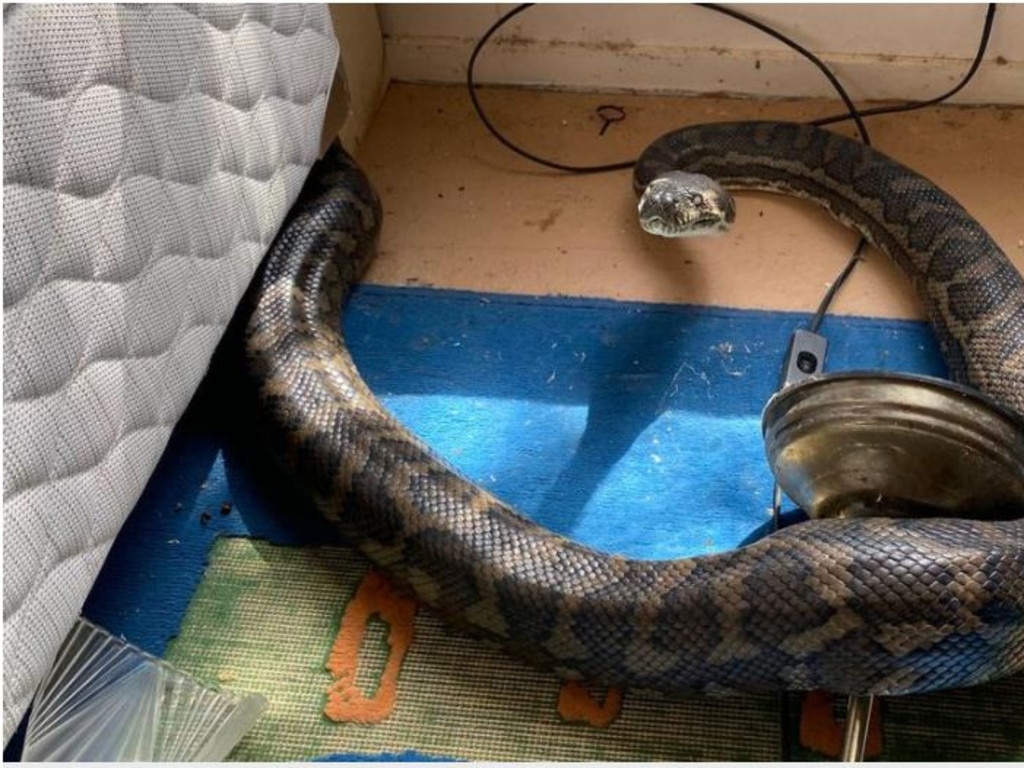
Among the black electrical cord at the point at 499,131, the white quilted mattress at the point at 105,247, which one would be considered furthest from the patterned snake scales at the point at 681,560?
the black electrical cord at the point at 499,131

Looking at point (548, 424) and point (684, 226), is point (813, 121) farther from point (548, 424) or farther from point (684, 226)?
point (548, 424)

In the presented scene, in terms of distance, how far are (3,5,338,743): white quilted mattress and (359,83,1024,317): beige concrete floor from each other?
526mm

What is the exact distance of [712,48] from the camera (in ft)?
7.48

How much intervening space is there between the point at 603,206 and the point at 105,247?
1.10m

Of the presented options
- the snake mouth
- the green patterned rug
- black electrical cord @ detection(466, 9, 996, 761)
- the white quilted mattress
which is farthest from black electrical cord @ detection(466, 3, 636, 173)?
the green patterned rug

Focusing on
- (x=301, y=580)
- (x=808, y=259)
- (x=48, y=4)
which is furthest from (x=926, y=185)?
(x=48, y=4)

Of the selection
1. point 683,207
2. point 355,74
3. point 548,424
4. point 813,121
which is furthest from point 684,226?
point 355,74

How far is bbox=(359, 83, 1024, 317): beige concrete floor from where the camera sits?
1980 millimetres

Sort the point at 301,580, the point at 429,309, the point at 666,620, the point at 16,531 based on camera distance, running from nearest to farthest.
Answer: the point at 16,531 → the point at 666,620 → the point at 301,580 → the point at 429,309

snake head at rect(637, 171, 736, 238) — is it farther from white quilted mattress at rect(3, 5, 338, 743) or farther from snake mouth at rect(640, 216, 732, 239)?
white quilted mattress at rect(3, 5, 338, 743)

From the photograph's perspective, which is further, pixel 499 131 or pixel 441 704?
pixel 499 131

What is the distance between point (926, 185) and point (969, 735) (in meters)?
1.04

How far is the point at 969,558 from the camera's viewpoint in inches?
48.3

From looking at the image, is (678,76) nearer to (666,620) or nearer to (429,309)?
(429,309)
